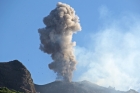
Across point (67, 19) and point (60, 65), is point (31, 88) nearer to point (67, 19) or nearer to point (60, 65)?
point (60, 65)

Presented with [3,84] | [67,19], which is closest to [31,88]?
[3,84]

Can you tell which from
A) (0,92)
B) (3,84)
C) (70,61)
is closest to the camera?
(0,92)

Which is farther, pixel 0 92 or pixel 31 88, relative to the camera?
pixel 31 88

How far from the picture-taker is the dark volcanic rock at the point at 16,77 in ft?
562

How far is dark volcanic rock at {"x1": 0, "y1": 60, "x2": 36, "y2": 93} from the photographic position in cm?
17138

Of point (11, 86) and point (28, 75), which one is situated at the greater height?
point (28, 75)

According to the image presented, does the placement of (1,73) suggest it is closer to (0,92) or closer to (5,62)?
(5,62)

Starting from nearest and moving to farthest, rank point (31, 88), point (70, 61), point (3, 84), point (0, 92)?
point (0, 92) → point (3, 84) → point (31, 88) → point (70, 61)

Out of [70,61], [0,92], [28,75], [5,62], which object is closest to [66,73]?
[70,61]

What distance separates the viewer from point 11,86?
16912 cm

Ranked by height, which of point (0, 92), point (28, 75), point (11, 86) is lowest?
point (0, 92)

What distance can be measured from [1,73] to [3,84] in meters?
9.51

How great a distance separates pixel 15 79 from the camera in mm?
176250

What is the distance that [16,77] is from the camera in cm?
17800
